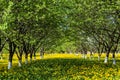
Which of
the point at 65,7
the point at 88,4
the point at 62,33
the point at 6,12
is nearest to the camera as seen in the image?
the point at 6,12

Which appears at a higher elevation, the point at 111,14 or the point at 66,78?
the point at 111,14

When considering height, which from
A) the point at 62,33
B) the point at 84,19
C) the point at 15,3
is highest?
the point at 15,3

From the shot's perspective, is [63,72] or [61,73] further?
[63,72]

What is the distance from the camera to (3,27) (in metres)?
26.7

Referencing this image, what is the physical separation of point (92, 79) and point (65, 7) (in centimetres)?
2004

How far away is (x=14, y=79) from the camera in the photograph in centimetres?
2517

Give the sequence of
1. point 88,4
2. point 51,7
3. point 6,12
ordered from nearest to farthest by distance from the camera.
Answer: point 6,12 < point 51,7 < point 88,4

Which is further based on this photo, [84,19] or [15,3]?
[84,19]

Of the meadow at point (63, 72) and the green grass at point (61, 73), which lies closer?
the green grass at point (61, 73)

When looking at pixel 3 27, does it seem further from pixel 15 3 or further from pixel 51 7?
pixel 51 7

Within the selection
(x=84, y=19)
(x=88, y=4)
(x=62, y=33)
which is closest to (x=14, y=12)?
(x=88, y=4)

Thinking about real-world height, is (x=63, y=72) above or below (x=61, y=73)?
below

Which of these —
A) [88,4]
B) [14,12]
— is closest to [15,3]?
[14,12]

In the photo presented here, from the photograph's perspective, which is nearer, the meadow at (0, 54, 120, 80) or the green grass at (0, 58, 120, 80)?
the green grass at (0, 58, 120, 80)
